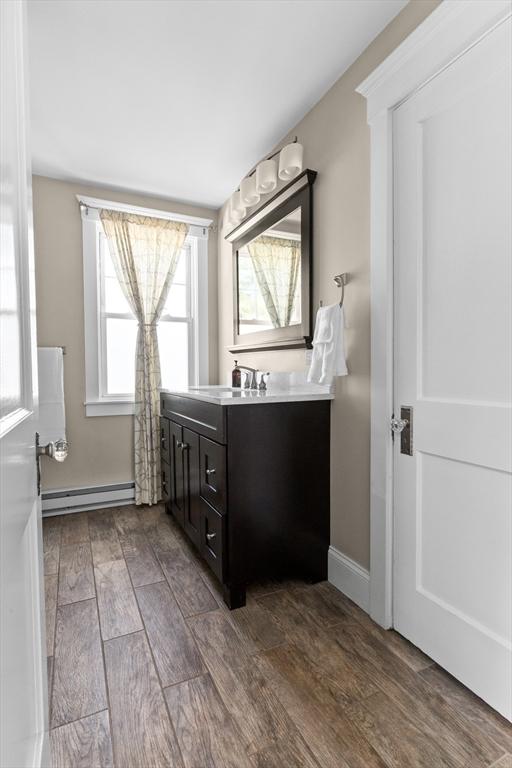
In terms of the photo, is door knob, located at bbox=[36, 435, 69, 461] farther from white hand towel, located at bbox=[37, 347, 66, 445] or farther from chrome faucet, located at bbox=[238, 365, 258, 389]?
white hand towel, located at bbox=[37, 347, 66, 445]

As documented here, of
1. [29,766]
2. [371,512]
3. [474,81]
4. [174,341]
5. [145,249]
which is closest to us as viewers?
[29,766]

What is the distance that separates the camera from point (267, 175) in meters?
2.32

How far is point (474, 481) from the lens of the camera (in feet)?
4.30

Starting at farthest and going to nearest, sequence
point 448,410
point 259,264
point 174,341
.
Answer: point 174,341
point 259,264
point 448,410

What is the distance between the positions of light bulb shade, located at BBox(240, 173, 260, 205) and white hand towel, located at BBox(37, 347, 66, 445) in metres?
1.66

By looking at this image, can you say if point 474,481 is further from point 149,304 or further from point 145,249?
point 145,249

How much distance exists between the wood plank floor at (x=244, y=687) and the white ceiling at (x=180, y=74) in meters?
2.50

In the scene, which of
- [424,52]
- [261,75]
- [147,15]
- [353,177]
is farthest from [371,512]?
[147,15]

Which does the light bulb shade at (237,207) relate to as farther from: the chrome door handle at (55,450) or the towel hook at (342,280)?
the chrome door handle at (55,450)

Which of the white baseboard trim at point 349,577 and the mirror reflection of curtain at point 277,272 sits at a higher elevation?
the mirror reflection of curtain at point 277,272

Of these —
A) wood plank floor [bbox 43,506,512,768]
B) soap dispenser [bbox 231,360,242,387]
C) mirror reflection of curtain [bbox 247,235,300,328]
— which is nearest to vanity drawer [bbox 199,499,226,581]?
wood plank floor [bbox 43,506,512,768]

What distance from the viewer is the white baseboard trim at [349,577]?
1749 millimetres

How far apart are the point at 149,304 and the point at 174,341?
409 millimetres

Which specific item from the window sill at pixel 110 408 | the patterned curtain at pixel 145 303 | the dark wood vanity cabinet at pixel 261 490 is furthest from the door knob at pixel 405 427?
the window sill at pixel 110 408
